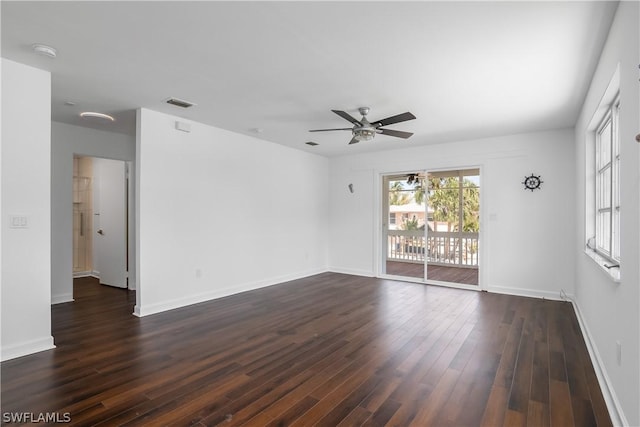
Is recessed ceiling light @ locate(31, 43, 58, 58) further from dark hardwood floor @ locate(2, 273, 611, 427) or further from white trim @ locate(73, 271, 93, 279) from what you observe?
white trim @ locate(73, 271, 93, 279)

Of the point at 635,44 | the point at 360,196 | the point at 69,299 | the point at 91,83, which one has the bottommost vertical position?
the point at 69,299

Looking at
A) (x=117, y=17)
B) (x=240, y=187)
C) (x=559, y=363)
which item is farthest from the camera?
(x=240, y=187)

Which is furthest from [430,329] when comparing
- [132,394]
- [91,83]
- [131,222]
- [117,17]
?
[131,222]

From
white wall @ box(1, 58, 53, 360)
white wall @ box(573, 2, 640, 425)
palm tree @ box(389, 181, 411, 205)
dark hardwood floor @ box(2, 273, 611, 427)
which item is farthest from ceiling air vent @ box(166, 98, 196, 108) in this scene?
palm tree @ box(389, 181, 411, 205)

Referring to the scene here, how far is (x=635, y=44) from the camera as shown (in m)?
1.72

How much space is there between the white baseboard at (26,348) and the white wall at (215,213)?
1059 millimetres

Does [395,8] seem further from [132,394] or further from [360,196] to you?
[360,196]

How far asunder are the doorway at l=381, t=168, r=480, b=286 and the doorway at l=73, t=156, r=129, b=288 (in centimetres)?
486

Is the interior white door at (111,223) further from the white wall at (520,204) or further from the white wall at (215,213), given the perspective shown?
the white wall at (520,204)

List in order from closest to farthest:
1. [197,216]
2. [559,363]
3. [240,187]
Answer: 1. [559,363]
2. [197,216]
3. [240,187]

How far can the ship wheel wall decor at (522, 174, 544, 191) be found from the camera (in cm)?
512

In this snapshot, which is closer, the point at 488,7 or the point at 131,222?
Result: the point at 488,7

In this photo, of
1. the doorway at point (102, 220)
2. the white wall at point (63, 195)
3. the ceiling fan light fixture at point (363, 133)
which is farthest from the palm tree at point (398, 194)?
the white wall at point (63, 195)

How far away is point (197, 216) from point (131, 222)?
169 cm
